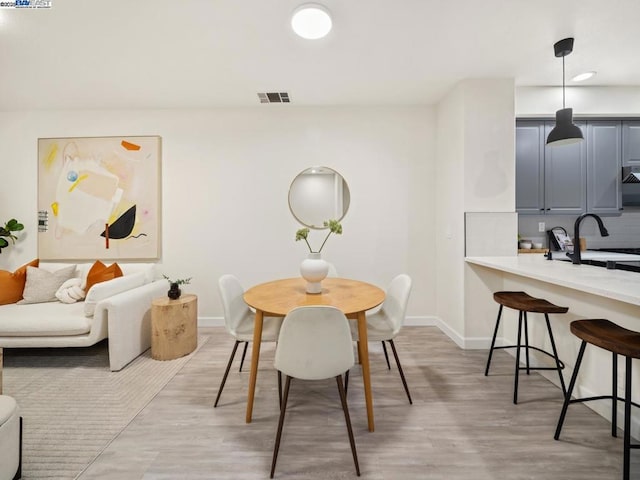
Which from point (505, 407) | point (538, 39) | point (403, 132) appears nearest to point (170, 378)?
point (505, 407)

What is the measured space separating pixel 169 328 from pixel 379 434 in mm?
2020

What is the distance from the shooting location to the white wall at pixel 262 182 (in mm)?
3543

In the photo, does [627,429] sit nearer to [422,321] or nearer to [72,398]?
[422,321]

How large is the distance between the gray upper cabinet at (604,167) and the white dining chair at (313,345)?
3520mm

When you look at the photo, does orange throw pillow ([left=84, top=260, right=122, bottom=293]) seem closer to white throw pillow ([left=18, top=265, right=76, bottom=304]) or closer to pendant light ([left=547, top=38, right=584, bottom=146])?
white throw pillow ([left=18, top=265, right=76, bottom=304])

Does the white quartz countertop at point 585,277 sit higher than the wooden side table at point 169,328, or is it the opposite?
the white quartz countertop at point 585,277

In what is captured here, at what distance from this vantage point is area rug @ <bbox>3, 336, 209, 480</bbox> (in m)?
1.62

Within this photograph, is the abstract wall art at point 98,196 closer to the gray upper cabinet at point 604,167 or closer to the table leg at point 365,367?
the table leg at point 365,367

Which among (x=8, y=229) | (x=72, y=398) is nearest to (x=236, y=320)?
(x=72, y=398)

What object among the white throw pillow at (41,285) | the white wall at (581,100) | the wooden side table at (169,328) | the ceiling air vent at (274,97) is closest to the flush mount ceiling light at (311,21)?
the ceiling air vent at (274,97)

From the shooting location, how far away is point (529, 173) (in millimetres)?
3309

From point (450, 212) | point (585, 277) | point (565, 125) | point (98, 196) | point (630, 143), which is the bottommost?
point (585, 277)

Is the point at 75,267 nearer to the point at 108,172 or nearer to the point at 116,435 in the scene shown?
the point at 108,172

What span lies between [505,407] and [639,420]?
2.13 feet
